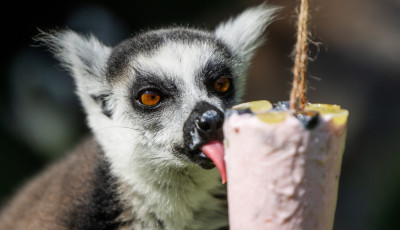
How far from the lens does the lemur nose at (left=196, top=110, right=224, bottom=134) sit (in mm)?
1938

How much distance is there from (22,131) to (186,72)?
5.30 metres

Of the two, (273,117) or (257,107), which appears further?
(257,107)

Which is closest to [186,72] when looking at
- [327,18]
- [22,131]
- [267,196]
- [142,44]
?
[142,44]

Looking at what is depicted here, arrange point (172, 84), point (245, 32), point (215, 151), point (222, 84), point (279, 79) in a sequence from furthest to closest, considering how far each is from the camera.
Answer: point (279, 79), point (245, 32), point (222, 84), point (172, 84), point (215, 151)

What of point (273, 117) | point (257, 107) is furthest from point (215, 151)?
point (273, 117)

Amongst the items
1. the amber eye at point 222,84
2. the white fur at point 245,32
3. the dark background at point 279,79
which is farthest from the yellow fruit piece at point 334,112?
the dark background at point 279,79

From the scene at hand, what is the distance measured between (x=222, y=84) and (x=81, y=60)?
936 millimetres

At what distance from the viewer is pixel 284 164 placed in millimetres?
1334

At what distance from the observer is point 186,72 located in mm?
2430

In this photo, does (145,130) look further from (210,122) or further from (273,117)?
(273,117)

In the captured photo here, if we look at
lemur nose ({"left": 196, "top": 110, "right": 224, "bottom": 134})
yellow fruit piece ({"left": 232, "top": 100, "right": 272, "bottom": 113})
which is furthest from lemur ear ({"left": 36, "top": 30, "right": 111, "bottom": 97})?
yellow fruit piece ({"left": 232, "top": 100, "right": 272, "bottom": 113})

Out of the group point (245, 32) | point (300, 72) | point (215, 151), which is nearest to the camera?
point (300, 72)

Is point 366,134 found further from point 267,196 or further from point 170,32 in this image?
point 267,196

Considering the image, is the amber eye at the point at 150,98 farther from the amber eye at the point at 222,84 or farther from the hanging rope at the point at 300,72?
the hanging rope at the point at 300,72
